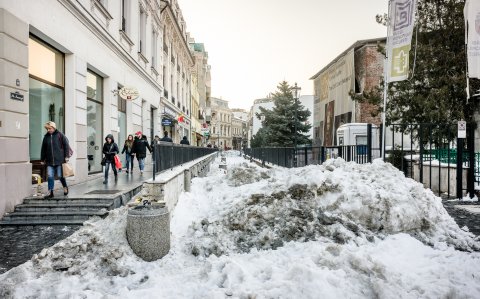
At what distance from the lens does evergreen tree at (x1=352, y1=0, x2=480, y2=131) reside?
49.0ft

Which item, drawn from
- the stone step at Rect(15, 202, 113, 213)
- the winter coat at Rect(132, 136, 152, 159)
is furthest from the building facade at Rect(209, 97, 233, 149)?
the stone step at Rect(15, 202, 113, 213)

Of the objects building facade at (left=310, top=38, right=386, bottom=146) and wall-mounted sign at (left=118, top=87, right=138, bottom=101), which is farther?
building facade at (left=310, top=38, right=386, bottom=146)

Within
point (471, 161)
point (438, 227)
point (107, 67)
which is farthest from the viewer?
point (107, 67)

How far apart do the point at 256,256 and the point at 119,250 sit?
1.77 m

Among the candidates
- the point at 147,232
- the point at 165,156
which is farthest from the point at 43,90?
the point at 147,232

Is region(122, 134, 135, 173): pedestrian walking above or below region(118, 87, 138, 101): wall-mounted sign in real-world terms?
below

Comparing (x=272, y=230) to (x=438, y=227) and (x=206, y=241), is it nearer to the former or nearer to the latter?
(x=206, y=241)

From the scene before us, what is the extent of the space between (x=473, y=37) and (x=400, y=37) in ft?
7.43

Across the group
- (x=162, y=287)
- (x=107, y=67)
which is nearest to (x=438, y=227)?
(x=162, y=287)

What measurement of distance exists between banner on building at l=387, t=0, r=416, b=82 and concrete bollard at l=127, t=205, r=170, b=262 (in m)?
9.16

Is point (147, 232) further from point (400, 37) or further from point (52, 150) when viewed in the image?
point (400, 37)

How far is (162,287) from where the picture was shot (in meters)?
3.51

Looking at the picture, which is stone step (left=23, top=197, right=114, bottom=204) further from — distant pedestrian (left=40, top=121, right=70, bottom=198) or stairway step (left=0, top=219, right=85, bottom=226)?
stairway step (left=0, top=219, right=85, bottom=226)

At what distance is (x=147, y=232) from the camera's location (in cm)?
430
